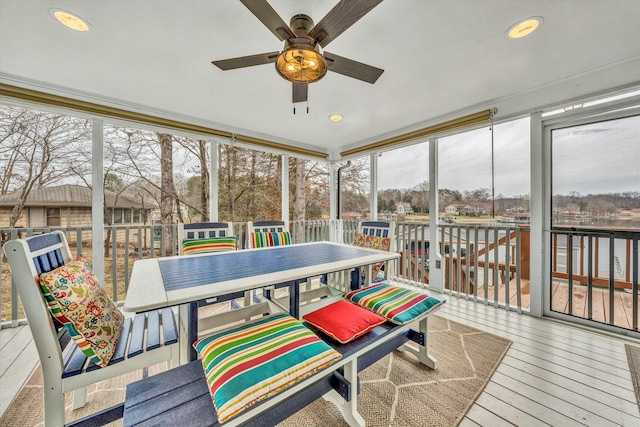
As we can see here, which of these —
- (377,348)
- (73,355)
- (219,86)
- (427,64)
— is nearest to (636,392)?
(377,348)

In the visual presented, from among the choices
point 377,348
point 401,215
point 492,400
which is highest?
point 401,215

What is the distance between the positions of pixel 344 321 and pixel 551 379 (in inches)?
62.5

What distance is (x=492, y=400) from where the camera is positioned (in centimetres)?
153

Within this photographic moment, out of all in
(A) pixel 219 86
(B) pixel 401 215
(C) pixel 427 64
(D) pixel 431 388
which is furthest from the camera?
(B) pixel 401 215

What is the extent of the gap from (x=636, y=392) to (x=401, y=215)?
9.39 ft

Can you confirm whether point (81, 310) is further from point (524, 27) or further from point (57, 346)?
point (524, 27)

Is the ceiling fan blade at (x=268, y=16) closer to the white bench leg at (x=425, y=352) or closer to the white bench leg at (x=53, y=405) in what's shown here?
the white bench leg at (x=53, y=405)

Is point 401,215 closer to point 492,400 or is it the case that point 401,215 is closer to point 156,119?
point 492,400

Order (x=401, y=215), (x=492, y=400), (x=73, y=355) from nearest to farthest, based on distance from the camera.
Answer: (x=73, y=355) < (x=492, y=400) < (x=401, y=215)

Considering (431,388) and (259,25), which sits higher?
(259,25)

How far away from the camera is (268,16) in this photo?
1.29 m


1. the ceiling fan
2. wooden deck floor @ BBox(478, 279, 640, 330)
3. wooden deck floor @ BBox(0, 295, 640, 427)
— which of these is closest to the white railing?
wooden deck floor @ BBox(478, 279, 640, 330)

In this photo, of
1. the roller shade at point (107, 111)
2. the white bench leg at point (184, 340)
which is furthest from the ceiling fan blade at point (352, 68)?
the roller shade at point (107, 111)

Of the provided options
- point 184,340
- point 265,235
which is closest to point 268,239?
point 265,235
